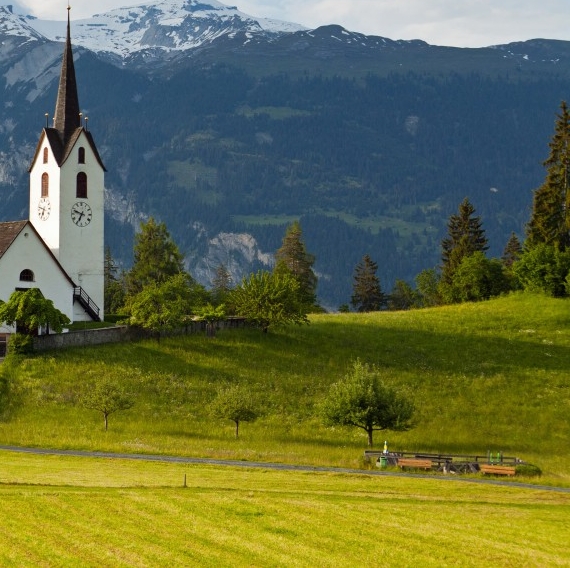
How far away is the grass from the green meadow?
9cm

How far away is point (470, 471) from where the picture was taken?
5016 cm

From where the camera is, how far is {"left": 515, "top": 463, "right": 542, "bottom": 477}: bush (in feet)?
164

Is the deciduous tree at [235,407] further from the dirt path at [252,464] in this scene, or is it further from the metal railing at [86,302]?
the metal railing at [86,302]

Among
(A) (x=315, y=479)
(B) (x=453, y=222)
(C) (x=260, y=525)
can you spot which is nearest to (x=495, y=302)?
(B) (x=453, y=222)

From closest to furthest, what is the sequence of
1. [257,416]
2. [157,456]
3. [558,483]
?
[558,483]
[157,456]
[257,416]

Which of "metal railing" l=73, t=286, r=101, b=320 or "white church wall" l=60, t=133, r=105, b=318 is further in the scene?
"white church wall" l=60, t=133, r=105, b=318

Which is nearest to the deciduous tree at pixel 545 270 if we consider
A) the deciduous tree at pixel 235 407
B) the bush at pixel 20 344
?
the deciduous tree at pixel 235 407

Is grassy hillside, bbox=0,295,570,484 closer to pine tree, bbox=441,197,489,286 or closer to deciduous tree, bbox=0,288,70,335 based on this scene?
deciduous tree, bbox=0,288,70,335

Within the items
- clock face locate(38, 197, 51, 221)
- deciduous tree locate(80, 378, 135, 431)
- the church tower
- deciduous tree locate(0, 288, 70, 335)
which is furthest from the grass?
clock face locate(38, 197, 51, 221)

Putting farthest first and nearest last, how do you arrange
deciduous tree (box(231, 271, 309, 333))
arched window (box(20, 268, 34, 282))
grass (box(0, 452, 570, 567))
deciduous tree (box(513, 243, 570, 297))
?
1. deciduous tree (box(513, 243, 570, 297))
2. deciduous tree (box(231, 271, 309, 333))
3. arched window (box(20, 268, 34, 282))
4. grass (box(0, 452, 570, 567))

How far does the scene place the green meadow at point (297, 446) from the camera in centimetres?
2912

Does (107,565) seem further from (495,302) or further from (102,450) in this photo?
(495,302)

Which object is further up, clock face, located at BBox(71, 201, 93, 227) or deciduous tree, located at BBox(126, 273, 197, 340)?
clock face, located at BBox(71, 201, 93, 227)

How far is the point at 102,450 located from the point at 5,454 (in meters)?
5.09
